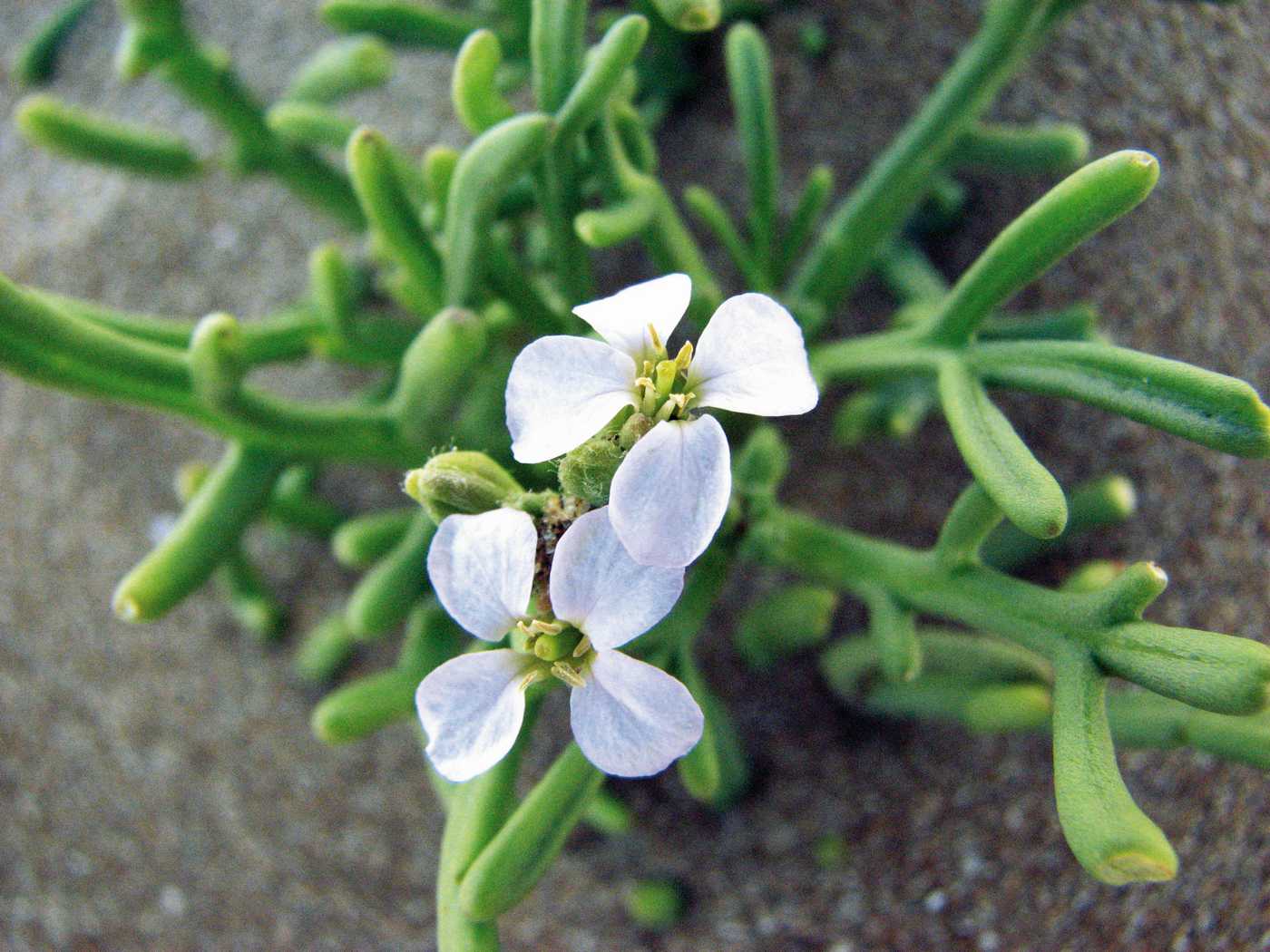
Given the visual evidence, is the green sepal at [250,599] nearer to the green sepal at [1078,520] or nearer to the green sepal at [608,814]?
the green sepal at [608,814]

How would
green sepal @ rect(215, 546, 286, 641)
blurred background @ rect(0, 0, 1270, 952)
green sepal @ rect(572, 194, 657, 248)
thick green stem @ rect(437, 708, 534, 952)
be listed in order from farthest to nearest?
green sepal @ rect(215, 546, 286, 641), blurred background @ rect(0, 0, 1270, 952), green sepal @ rect(572, 194, 657, 248), thick green stem @ rect(437, 708, 534, 952)

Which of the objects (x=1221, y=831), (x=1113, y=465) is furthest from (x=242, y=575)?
(x=1221, y=831)

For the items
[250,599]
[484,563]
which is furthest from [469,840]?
[250,599]

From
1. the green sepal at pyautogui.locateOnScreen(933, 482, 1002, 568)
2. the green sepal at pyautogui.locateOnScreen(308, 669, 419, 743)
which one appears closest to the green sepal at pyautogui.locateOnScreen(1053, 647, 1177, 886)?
the green sepal at pyautogui.locateOnScreen(933, 482, 1002, 568)

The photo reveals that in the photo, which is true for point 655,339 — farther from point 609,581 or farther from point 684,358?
point 609,581

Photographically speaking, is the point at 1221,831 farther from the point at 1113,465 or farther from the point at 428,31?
the point at 428,31

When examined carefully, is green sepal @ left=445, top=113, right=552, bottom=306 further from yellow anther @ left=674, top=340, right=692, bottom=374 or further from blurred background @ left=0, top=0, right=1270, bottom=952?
blurred background @ left=0, top=0, right=1270, bottom=952
